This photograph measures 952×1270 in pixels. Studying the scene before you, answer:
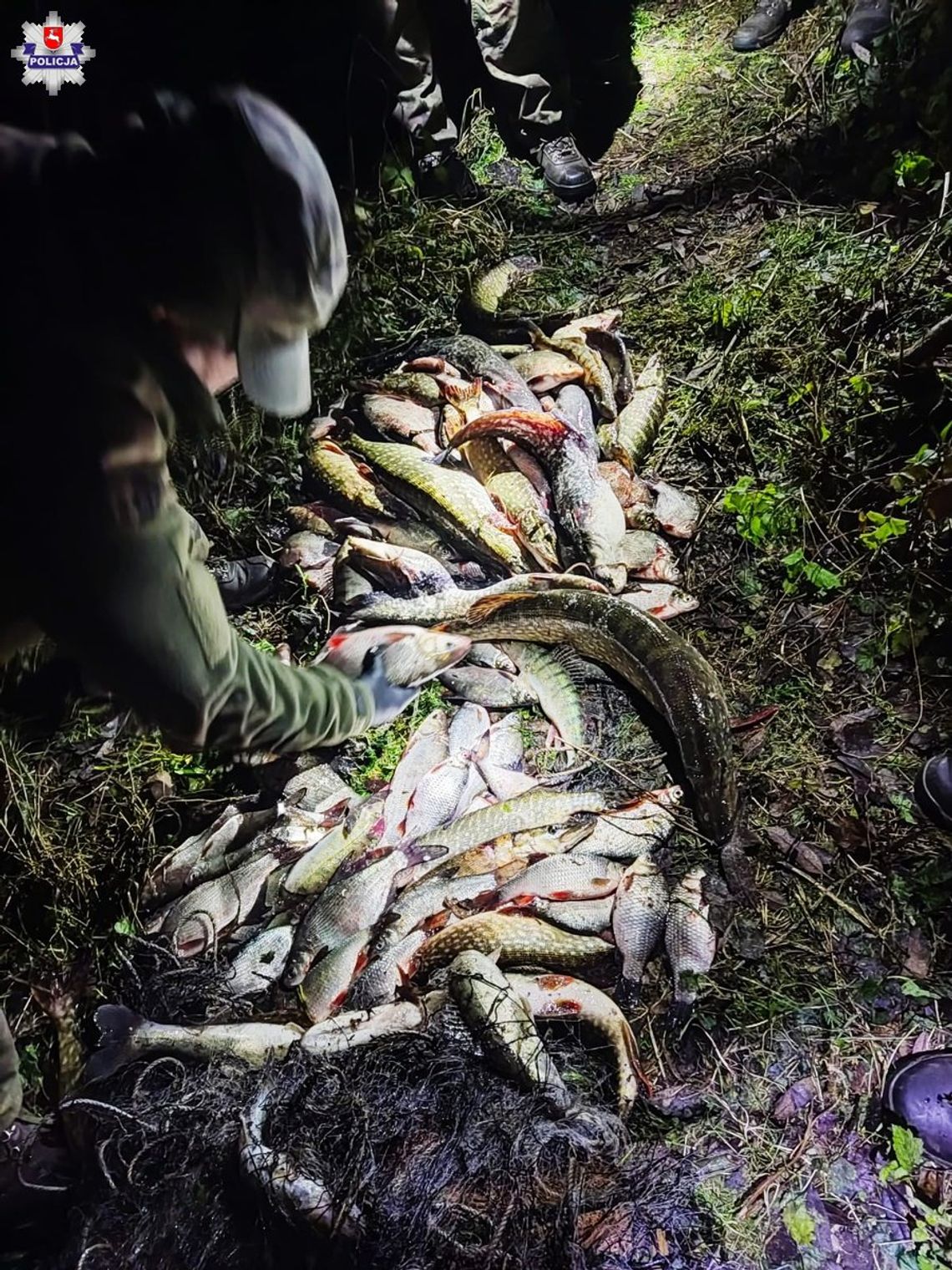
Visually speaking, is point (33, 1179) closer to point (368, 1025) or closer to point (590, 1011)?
point (368, 1025)

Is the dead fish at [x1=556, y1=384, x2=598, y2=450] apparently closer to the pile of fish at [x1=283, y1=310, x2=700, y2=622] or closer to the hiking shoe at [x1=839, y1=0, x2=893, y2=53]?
the pile of fish at [x1=283, y1=310, x2=700, y2=622]

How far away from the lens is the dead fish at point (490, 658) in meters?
1.78

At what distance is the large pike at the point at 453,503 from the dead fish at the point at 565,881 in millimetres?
675

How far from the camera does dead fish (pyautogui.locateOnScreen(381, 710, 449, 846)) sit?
1.73 meters

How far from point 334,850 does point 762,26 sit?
9.53 ft

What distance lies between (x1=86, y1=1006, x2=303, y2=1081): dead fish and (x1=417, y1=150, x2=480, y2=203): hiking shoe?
7.62 feet

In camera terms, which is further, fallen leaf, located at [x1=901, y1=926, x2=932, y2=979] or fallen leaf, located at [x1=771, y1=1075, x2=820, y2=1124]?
fallen leaf, located at [x1=901, y1=926, x2=932, y2=979]

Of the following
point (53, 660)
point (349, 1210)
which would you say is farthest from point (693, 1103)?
point (53, 660)

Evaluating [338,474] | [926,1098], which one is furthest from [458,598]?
[926,1098]

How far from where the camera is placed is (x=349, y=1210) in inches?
53.4

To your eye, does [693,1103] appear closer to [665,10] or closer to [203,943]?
[203,943]

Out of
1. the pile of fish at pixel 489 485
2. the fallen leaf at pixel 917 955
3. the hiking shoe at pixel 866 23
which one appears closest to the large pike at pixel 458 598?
the pile of fish at pixel 489 485

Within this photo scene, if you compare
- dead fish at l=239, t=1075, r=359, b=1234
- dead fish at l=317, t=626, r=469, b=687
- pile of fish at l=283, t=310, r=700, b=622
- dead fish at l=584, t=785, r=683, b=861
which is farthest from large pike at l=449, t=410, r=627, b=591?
dead fish at l=239, t=1075, r=359, b=1234

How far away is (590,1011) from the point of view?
4.83 feet
